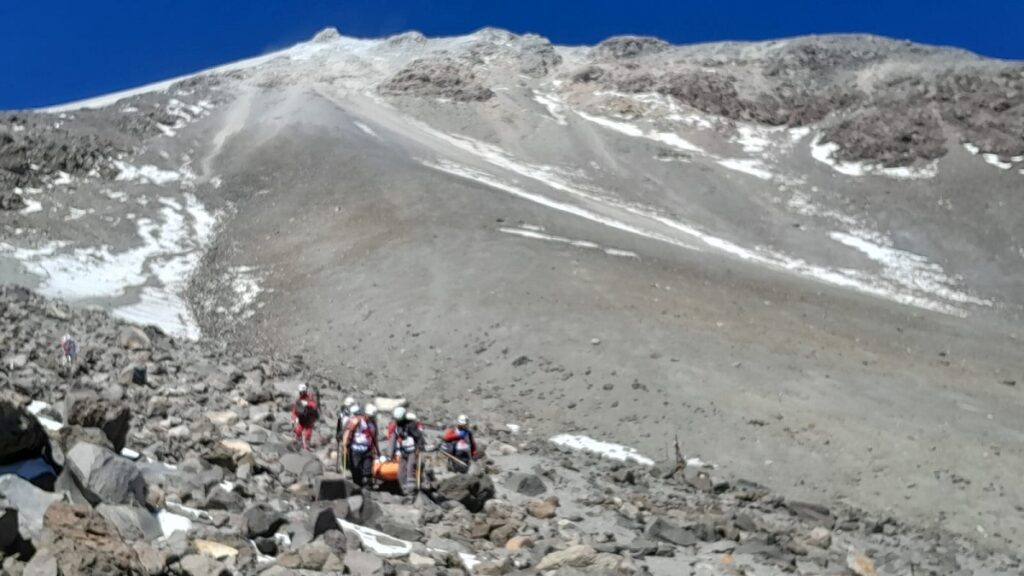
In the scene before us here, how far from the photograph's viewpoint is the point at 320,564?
9031 mm

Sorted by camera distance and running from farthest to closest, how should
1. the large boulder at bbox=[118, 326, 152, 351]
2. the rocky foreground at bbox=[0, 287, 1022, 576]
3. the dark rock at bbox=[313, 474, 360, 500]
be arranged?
1. the large boulder at bbox=[118, 326, 152, 351]
2. the dark rock at bbox=[313, 474, 360, 500]
3. the rocky foreground at bbox=[0, 287, 1022, 576]

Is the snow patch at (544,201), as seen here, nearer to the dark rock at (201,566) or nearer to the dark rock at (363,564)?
the dark rock at (363,564)

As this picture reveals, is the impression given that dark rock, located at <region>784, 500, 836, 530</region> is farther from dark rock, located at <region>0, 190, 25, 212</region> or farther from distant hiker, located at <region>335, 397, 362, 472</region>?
dark rock, located at <region>0, 190, 25, 212</region>

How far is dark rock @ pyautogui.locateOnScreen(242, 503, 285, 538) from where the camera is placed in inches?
374

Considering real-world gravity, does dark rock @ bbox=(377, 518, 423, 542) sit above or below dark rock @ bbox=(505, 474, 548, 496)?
above

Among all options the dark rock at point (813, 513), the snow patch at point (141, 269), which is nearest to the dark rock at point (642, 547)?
the dark rock at point (813, 513)

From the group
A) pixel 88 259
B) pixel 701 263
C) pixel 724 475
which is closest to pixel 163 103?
pixel 88 259

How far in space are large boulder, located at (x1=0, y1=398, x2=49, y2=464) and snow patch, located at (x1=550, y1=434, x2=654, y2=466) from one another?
15.2 meters

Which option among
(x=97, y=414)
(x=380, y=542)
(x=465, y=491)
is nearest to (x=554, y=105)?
(x=465, y=491)

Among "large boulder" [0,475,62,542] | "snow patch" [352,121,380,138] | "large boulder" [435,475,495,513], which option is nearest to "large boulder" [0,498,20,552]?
"large boulder" [0,475,62,542]

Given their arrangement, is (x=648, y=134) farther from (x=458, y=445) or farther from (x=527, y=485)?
(x=458, y=445)

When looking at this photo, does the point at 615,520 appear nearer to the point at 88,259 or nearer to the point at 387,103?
the point at 88,259

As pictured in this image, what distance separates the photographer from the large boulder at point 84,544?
6.66 m

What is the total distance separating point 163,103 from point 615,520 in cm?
6720
